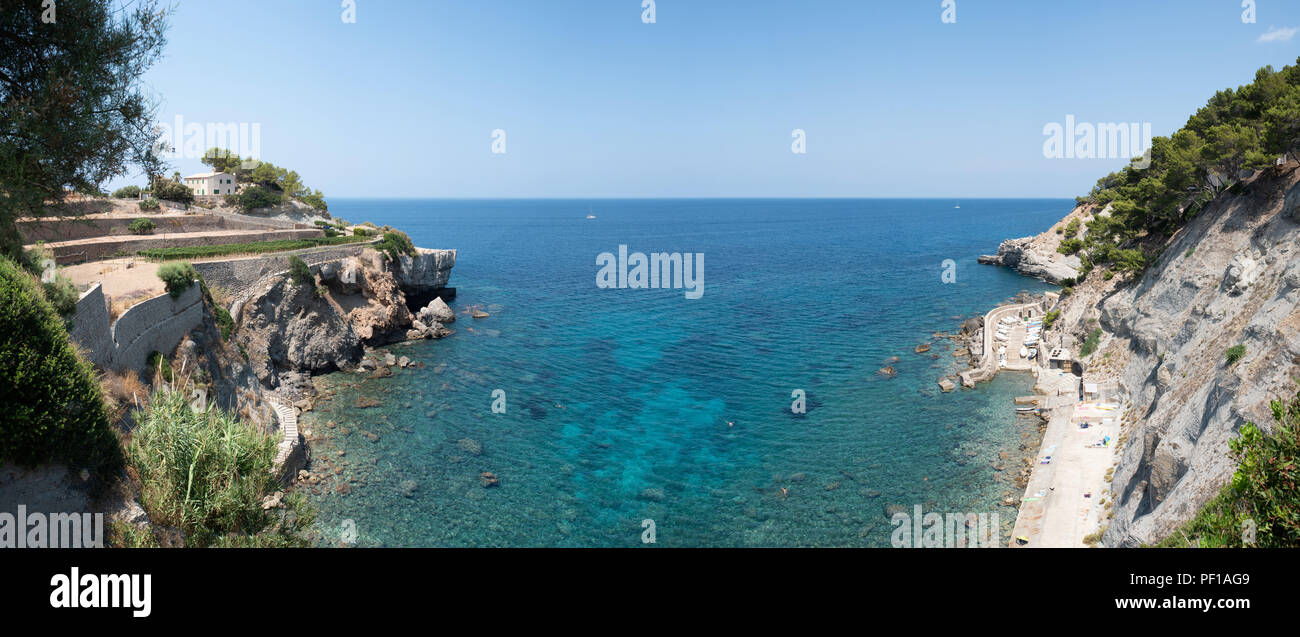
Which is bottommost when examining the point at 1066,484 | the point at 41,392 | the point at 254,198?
the point at 1066,484

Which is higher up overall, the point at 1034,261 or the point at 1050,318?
the point at 1034,261

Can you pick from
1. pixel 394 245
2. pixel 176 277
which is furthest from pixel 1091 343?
pixel 394 245

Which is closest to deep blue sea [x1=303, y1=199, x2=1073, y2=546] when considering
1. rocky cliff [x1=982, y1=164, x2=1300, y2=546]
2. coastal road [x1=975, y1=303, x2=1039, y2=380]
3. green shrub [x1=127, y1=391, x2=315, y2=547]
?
coastal road [x1=975, y1=303, x2=1039, y2=380]

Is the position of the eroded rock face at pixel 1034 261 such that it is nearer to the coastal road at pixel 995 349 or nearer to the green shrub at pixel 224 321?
the coastal road at pixel 995 349

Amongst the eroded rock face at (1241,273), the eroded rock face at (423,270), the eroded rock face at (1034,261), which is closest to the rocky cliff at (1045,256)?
the eroded rock face at (1034,261)

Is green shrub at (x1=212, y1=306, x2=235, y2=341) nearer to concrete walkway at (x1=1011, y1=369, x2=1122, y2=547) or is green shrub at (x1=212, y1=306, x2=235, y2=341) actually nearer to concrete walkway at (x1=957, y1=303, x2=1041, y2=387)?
concrete walkway at (x1=1011, y1=369, x2=1122, y2=547)

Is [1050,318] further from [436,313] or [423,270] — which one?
[423,270]
